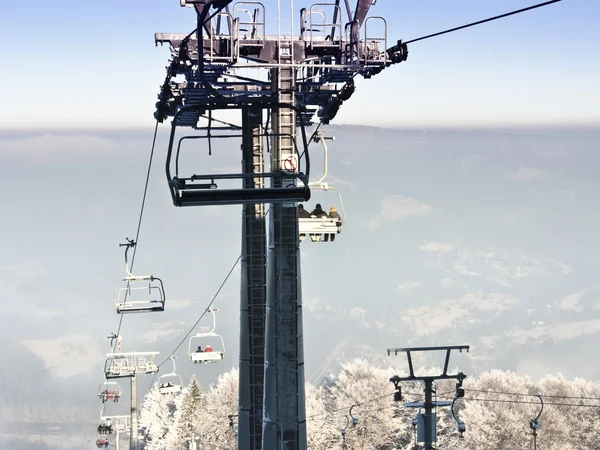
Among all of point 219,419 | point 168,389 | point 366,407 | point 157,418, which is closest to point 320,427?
point 366,407

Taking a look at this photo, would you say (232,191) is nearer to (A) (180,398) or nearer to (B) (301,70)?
(B) (301,70)

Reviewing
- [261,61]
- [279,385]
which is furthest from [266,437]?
[261,61]

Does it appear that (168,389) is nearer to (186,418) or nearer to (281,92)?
(281,92)

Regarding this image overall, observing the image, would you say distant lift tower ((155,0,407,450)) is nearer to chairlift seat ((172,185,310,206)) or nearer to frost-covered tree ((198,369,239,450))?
chairlift seat ((172,185,310,206))

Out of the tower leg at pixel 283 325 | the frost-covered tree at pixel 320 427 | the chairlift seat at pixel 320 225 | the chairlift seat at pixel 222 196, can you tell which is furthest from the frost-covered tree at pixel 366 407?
the chairlift seat at pixel 222 196

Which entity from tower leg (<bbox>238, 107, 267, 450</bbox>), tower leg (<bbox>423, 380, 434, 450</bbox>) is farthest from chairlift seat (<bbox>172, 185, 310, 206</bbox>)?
tower leg (<bbox>423, 380, 434, 450</bbox>)

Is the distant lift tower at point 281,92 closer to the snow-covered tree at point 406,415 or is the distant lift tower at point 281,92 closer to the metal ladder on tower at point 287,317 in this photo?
the metal ladder on tower at point 287,317
